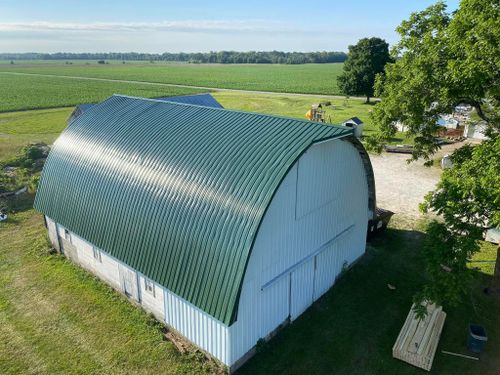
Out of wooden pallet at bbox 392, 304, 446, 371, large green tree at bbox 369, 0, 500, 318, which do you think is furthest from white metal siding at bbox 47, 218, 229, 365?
large green tree at bbox 369, 0, 500, 318

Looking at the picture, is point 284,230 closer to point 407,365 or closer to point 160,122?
point 407,365

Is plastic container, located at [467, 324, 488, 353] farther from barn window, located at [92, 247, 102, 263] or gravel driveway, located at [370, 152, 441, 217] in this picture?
barn window, located at [92, 247, 102, 263]

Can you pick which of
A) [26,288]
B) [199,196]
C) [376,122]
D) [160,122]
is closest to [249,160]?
[199,196]

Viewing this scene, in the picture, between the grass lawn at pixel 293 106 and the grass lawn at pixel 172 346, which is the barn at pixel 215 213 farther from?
the grass lawn at pixel 293 106

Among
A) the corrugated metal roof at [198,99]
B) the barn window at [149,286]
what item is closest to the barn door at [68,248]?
the barn window at [149,286]

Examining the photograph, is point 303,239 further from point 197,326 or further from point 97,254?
point 97,254

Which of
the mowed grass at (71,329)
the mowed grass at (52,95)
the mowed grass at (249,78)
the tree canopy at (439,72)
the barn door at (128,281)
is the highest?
the tree canopy at (439,72)

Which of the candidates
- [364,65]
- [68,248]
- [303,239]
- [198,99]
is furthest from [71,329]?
[364,65]
